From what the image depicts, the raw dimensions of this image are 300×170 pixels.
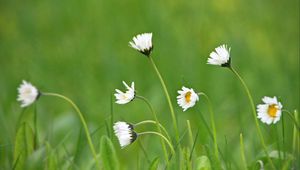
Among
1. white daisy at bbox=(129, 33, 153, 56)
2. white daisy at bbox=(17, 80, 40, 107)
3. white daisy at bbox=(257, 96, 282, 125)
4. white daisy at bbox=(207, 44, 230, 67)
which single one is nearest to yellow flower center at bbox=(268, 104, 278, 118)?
white daisy at bbox=(257, 96, 282, 125)

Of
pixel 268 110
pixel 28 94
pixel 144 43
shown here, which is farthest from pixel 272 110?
pixel 28 94

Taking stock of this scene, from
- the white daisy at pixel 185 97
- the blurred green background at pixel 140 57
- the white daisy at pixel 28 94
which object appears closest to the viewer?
the white daisy at pixel 185 97

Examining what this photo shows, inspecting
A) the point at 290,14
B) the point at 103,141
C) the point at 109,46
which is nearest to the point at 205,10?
the point at 290,14

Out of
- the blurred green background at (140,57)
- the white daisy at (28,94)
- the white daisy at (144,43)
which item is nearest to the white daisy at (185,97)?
the white daisy at (144,43)

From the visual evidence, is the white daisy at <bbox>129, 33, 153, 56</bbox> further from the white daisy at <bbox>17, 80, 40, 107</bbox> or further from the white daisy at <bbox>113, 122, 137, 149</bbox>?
the white daisy at <bbox>17, 80, 40, 107</bbox>

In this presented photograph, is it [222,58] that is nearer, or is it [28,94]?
[222,58]

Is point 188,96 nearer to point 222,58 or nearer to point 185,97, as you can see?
point 185,97

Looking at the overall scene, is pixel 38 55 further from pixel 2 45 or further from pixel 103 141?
pixel 103 141

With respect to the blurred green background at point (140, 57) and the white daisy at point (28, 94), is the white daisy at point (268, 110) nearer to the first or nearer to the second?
the white daisy at point (28, 94)
